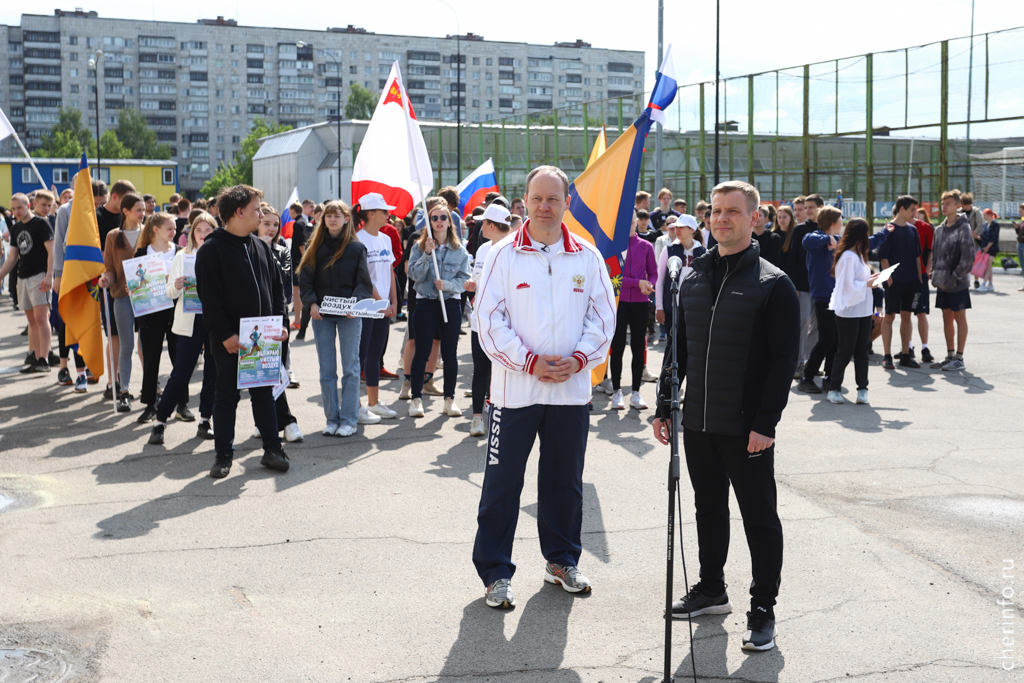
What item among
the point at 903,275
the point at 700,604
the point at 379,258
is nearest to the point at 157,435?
the point at 379,258

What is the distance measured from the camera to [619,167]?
25.5 feet

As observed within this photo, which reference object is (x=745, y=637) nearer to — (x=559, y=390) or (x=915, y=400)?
(x=559, y=390)

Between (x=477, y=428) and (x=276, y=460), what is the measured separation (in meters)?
1.93

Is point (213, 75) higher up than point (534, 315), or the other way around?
point (213, 75)

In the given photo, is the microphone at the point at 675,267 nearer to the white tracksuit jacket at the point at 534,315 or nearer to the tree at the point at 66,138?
the white tracksuit jacket at the point at 534,315

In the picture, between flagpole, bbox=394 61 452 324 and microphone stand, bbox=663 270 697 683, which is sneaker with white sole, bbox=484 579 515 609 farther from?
flagpole, bbox=394 61 452 324

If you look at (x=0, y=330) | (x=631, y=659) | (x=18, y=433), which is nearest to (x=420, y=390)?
(x=18, y=433)

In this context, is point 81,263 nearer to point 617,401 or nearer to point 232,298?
point 232,298

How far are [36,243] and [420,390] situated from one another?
5387mm

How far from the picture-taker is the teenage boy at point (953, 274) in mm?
11406

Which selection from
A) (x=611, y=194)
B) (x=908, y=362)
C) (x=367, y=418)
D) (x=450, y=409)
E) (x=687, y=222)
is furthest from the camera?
(x=908, y=362)

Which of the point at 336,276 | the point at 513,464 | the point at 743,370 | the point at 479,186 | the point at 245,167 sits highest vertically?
the point at 245,167

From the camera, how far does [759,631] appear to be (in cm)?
398

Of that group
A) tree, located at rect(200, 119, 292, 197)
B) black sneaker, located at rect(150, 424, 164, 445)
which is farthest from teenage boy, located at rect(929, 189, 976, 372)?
tree, located at rect(200, 119, 292, 197)
